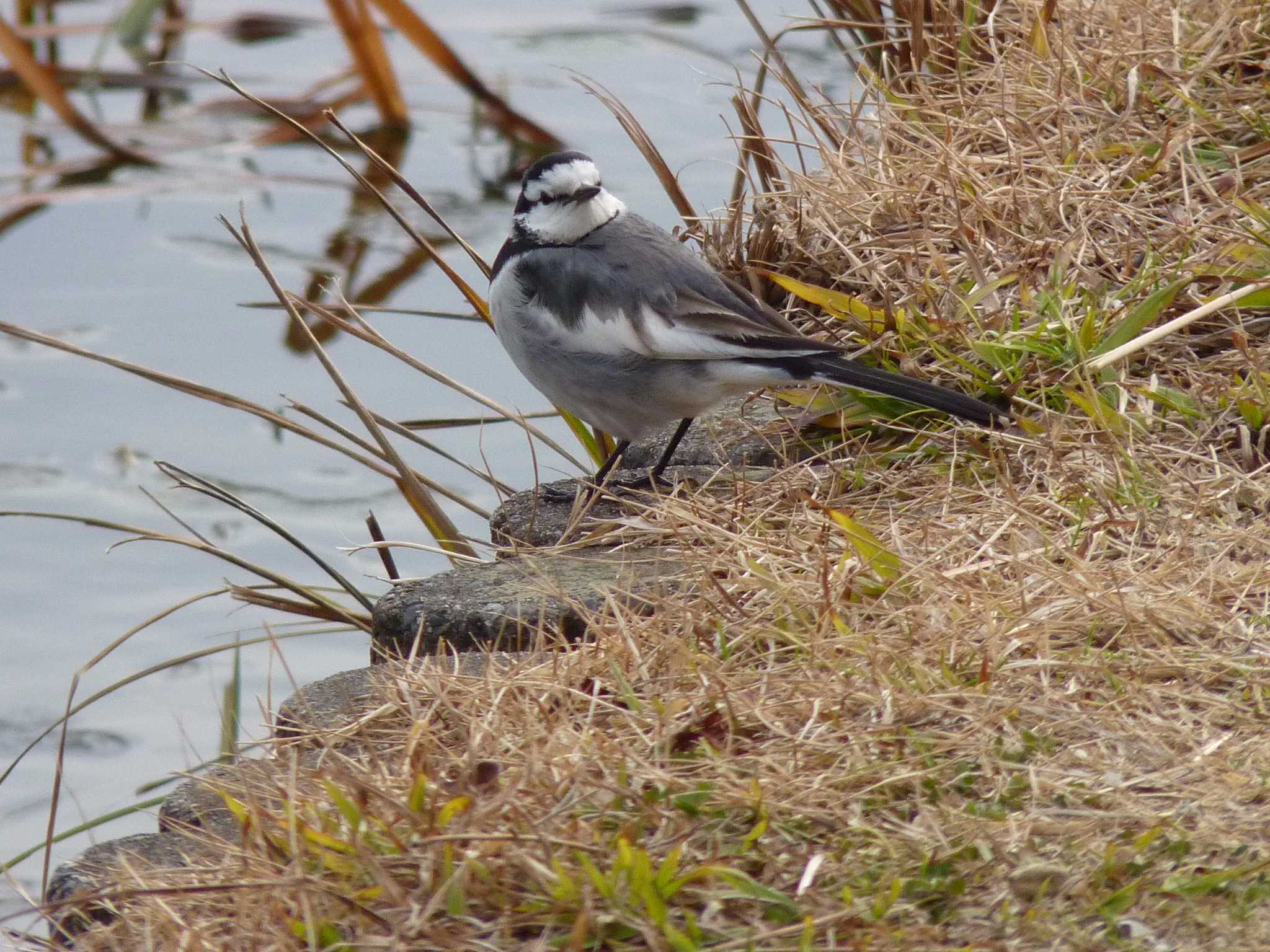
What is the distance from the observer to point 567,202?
3889 millimetres

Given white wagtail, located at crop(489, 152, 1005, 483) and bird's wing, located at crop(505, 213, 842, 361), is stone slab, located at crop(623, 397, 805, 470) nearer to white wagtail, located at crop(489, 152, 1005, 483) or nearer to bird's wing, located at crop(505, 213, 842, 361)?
white wagtail, located at crop(489, 152, 1005, 483)

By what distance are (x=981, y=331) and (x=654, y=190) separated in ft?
11.6

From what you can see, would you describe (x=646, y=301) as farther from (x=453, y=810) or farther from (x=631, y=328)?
(x=453, y=810)

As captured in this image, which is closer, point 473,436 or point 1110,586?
point 1110,586

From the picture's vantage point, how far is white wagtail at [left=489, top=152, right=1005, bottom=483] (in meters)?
3.30

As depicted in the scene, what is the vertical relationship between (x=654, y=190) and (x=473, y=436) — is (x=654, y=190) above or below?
above

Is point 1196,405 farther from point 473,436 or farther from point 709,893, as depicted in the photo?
point 473,436

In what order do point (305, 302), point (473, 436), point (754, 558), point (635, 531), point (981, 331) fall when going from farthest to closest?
point (473, 436) → point (305, 302) → point (981, 331) → point (635, 531) → point (754, 558)

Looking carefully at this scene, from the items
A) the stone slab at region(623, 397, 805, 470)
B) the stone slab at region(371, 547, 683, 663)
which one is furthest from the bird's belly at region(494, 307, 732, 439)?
the stone slab at region(371, 547, 683, 663)

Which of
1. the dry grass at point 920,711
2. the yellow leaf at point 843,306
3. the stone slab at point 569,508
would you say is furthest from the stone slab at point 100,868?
the yellow leaf at point 843,306

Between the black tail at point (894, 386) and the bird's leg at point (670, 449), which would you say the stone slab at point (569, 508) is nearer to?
the bird's leg at point (670, 449)

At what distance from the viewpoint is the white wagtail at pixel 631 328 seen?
3303mm

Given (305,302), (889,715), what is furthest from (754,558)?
(305,302)

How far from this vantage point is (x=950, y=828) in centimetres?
200
